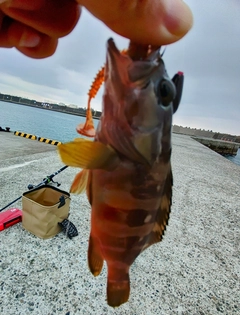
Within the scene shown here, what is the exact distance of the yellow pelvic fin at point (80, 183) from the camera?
0.78 meters

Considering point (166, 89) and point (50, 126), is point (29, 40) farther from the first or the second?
point (50, 126)

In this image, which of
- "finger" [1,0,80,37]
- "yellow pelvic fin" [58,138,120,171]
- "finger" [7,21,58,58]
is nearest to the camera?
"yellow pelvic fin" [58,138,120,171]

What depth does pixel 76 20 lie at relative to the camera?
3.54ft

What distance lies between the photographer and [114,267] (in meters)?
0.75

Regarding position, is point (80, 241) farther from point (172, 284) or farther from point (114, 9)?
point (114, 9)

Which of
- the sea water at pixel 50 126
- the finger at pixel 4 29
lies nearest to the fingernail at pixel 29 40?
the finger at pixel 4 29

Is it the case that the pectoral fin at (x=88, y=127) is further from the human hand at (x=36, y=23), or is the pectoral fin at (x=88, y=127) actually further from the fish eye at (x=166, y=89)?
the human hand at (x=36, y=23)

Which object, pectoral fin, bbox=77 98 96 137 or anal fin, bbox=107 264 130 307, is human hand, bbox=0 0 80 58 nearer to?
A: pectoral fin, bbox=77 98 96 137

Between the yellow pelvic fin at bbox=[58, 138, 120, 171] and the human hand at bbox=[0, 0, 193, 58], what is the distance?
334mm

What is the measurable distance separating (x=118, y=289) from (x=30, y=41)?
3.85 feet

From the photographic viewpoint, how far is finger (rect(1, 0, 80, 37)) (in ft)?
3.36

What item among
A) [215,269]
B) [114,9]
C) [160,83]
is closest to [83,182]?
[160,83]

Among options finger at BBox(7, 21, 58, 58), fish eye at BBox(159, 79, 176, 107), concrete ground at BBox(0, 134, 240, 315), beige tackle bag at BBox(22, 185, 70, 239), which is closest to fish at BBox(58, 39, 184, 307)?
fish eye at BBox(159, 79, 176, 107)

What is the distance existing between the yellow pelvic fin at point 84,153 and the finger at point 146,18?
1.10 feet
